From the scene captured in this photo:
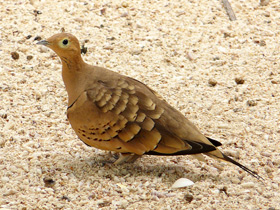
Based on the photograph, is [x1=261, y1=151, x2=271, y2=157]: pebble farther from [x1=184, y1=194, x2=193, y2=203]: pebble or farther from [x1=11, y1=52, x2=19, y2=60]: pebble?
[x1=11, y1=52, x2=19, y2=60]: pebble

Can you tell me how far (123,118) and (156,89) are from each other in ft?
4.66

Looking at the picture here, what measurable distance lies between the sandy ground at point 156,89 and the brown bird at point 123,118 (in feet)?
0.78

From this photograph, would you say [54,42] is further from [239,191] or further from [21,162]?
[239,191]

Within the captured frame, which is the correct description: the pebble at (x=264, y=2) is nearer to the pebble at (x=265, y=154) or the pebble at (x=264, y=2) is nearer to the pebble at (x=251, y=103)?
the pebble at (x=251, y=103)

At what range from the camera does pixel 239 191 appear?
132 inches

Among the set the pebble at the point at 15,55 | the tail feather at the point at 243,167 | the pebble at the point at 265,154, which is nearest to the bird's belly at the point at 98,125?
the tail feather at the point at 243,167

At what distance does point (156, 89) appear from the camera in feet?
15.4

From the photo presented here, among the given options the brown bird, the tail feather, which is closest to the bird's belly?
the brown bird

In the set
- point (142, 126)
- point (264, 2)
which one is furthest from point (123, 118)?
point (264, 2)

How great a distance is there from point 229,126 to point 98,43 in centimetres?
178

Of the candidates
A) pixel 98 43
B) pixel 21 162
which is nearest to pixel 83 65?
pixel 21 162

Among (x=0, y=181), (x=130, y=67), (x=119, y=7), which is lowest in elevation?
(x=0, y=181)

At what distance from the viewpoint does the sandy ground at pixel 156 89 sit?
10.8 feet

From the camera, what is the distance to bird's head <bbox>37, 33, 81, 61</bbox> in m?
3.47
